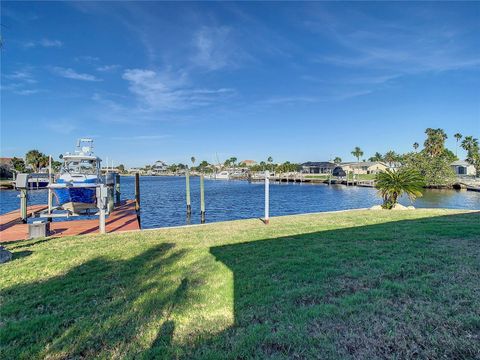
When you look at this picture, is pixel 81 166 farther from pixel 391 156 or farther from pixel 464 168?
pixel 391 156

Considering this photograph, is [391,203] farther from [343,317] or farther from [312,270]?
[343,317]

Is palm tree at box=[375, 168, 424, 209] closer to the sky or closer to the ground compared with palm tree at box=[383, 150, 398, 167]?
closer to the ground

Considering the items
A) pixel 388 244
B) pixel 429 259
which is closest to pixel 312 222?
pixel 388 244

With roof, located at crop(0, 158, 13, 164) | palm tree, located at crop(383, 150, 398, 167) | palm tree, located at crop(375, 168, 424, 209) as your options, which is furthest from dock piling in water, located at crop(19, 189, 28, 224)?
palm tree, located at crop(383, 150, 398, 167)

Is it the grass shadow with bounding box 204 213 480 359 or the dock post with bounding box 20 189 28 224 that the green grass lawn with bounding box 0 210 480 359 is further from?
the dock post with bounding box 20 189 28 224

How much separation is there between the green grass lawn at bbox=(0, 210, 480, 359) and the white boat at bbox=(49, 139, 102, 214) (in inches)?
384

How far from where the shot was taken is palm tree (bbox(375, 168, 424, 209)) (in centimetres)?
1472

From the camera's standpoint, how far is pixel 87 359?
2723mm

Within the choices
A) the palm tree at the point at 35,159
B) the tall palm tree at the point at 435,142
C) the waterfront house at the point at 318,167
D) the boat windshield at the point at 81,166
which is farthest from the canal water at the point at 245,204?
the waterfront house at the point at 318,167

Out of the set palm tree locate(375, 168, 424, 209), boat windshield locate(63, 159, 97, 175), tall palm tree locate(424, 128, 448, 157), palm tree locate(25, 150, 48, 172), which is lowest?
palm tree locate(375, 168, 424, 209)

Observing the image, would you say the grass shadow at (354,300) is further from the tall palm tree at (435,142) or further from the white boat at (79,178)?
the tall palm tree at (435,142)

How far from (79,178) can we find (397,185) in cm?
1650

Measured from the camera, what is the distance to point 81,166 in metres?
16.8

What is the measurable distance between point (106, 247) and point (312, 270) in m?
4.91
